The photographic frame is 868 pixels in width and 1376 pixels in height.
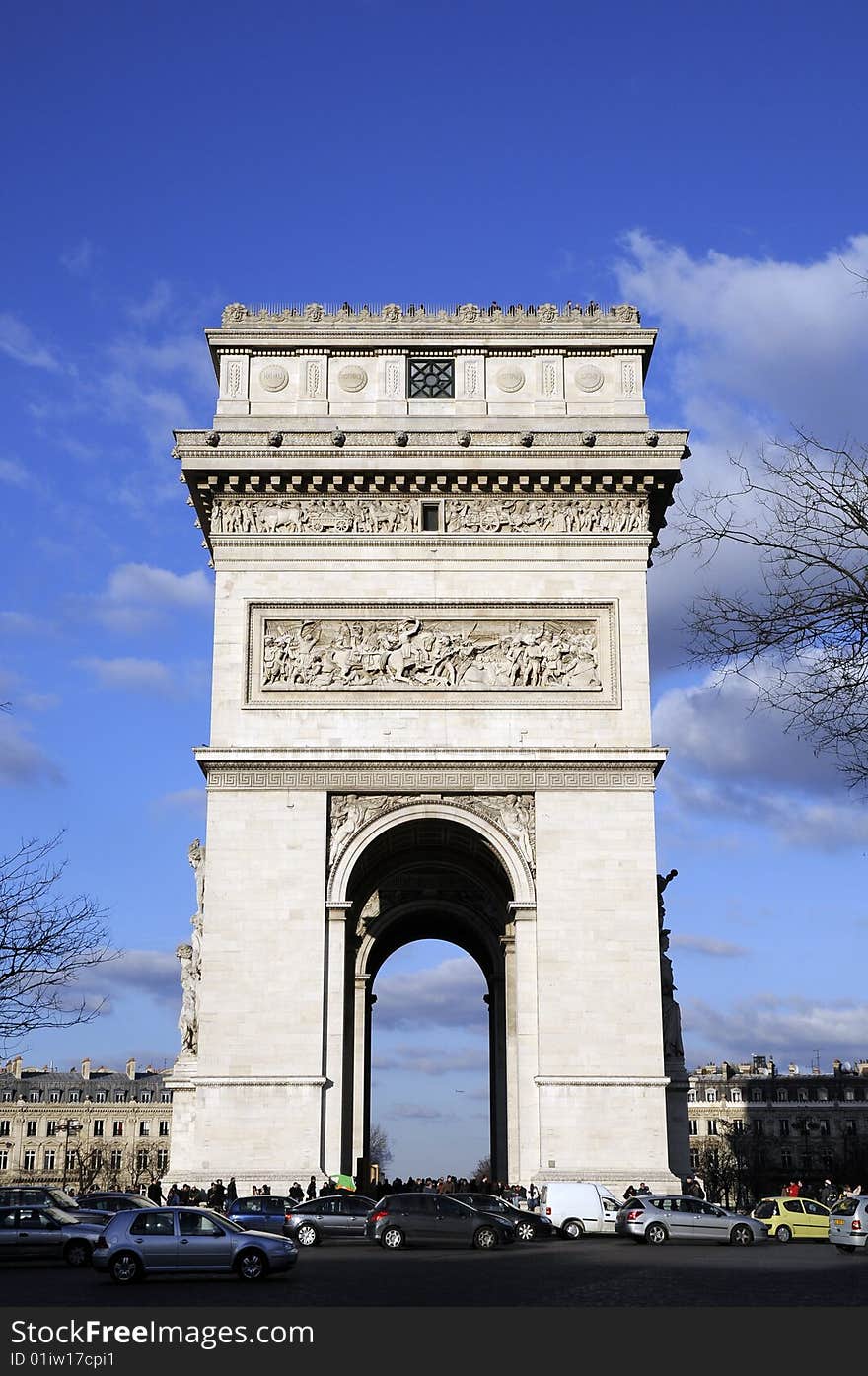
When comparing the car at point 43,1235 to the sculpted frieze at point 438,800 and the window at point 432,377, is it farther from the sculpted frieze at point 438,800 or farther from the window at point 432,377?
the window at point 432,377

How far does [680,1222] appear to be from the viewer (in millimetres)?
28875

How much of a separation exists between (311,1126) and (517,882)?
6267 mm

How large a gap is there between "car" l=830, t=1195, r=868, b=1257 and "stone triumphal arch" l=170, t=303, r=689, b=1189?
4378 millimetres

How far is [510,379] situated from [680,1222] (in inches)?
717

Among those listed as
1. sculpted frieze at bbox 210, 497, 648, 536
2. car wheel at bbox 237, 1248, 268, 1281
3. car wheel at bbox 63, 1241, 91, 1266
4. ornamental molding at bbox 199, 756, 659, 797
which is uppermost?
sculpted frieze at bbox 210, 497, 648, 536

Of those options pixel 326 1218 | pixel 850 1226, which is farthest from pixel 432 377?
pixel 850 1226

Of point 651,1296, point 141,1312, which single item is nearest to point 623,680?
point 651,1296

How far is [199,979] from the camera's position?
32781 millimetres

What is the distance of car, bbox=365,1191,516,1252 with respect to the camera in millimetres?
27641

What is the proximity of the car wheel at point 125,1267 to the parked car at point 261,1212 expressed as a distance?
6343 millimetres

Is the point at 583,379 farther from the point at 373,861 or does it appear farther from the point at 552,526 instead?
the point at 373,861

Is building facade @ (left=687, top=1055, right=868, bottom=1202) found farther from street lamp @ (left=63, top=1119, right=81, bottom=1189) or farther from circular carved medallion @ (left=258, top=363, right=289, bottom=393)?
circular carved medallion @ (left=258, top=363, right=289, bottom=393)

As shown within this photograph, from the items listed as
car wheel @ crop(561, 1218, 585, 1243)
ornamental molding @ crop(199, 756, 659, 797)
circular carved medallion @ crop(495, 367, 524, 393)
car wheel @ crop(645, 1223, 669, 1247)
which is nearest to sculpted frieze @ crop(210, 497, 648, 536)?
circular carved medallion @ crop(495, 367, 524, 393)

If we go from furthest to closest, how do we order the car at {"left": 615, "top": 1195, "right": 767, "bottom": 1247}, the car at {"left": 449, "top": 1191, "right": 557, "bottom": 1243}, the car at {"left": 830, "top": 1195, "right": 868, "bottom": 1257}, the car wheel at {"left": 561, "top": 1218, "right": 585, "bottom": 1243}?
1. the car wheel at {"left": 561, "top": 1218, "right": 585, "bottom": 1243}
2. the car at {"left": 449, "top": 1191, "right": 557, "bottom": 1243}
3. the car at {"left": 615, "top": 1195, "right": 767, "bottom": 1247}
4. the car at {"left": 830, "top": 1195, "right": 868, "bottom": 1257}
